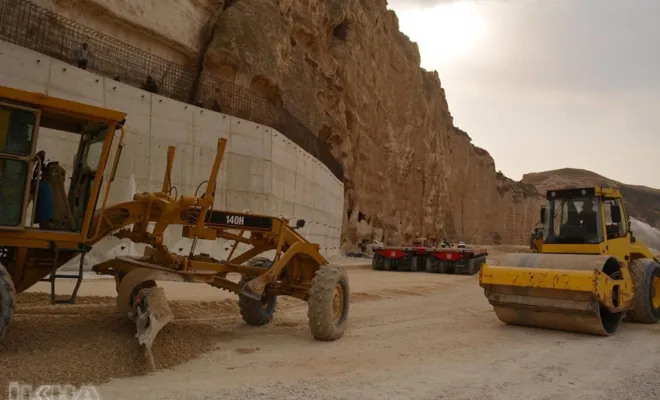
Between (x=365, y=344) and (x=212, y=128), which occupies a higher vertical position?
(x=212, y=128)

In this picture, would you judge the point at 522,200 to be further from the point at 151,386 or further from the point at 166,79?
the point at 151,386

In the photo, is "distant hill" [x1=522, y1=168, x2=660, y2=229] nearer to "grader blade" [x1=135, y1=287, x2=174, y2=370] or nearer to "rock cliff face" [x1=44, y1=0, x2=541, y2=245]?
"rock cliff face" [x1=44, y1=0, x2=541, y2=245]

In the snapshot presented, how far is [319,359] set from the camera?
574 cm

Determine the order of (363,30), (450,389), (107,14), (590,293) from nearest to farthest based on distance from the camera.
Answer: (450,389) → (590,293) → (107,14) → (363,30)

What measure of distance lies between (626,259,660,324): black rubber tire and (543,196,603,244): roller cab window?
0.99 meters

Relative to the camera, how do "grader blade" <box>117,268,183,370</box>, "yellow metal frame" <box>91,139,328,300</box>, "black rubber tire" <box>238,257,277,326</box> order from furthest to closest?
1. "black rubber tire" <box>238,257,277,326</box>
2. "yellow metal frame" <box>91,139,328,300</box>
3. "grader blade" <box>117,268,183,370</box>

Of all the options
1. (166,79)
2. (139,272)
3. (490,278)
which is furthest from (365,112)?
(139,272)

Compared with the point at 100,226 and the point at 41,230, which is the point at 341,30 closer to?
the point at 100,226

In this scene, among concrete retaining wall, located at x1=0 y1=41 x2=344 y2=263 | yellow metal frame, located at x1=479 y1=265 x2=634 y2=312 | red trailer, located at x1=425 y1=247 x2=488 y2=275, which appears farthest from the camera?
red trailer, located at x1=425 y1=247 x2=488 y2=275

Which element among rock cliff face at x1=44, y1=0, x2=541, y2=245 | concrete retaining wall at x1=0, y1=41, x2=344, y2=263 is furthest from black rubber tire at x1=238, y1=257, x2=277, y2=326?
rock cliff face at x1=44, y1=0, x2=541, y2=245

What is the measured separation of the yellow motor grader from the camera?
16.3 feet

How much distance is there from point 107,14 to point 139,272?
15007mm

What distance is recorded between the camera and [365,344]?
6.66 metres

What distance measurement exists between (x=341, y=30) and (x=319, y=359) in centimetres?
3356
